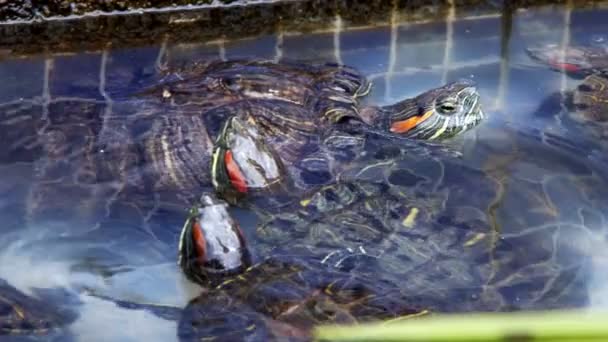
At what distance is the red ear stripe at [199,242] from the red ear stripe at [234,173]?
1.57 feet

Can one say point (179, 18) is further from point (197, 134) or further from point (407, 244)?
point (407, 244)

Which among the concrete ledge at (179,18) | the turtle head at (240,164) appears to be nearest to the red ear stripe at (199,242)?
the turtle head at (240,164)

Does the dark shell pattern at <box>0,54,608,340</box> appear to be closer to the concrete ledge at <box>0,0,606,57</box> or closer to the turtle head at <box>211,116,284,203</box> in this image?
the turtle head at <box>211,116,284,203</box>

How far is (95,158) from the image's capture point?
3326 millimetres

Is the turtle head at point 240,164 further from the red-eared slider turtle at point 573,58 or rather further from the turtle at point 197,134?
the red-eared slider turtle at point 573,58

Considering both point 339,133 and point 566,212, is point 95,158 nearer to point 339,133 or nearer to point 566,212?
point 339,133

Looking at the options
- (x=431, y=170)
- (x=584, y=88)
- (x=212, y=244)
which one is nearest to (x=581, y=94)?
(x=584, y=88)

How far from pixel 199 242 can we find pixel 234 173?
19.9 inches

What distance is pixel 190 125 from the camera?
3457mm

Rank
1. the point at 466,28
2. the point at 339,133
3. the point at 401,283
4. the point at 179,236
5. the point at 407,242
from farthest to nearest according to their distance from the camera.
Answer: the point at 466,28, the point at 339,133, the point at 179,236, the point at 407,242, the point at 401,283

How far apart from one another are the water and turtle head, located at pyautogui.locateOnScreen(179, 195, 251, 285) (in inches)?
2.9

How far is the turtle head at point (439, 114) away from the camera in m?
3.62

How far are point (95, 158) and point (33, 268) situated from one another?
2.07 ft

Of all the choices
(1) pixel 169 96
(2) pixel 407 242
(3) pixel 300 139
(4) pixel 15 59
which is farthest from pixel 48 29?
(2) pixel 407 242
